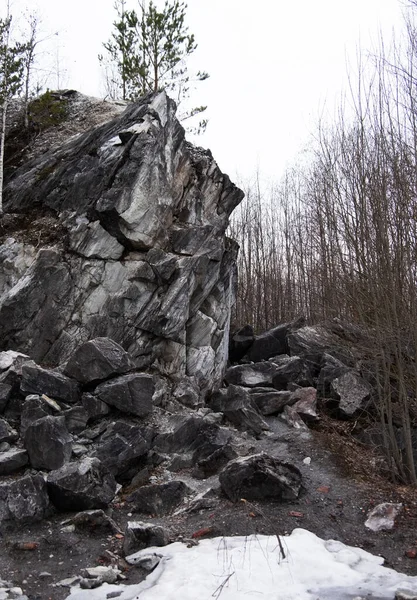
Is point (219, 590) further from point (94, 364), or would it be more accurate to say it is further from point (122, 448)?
point (94, 364)

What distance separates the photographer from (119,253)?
10805 millimetres

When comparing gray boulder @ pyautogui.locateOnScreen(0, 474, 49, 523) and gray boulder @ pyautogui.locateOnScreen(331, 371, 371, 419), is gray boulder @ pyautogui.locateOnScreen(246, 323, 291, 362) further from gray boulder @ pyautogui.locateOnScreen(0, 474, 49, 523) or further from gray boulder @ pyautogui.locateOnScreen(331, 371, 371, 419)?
gray boulder @ pyautogui.locateOnScreen(0, 474, 49, 523)

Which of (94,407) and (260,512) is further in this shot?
(94,407)

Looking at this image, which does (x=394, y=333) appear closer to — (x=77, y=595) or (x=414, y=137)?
(x=414, y=137)

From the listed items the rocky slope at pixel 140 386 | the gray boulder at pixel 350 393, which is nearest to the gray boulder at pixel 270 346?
the rocky slope at pixel 140 386

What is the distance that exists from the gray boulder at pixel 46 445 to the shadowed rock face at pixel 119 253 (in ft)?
10.8

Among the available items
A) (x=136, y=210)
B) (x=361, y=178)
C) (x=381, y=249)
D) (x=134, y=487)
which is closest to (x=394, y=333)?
(x=381, y=249)

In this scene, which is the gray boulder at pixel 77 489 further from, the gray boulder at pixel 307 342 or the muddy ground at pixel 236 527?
the gray boulder at pixel 307 342

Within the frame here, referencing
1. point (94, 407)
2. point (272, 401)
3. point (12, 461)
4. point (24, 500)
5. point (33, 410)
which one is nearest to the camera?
point (24, 500)

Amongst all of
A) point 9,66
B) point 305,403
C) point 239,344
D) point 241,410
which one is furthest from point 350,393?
point 9,66

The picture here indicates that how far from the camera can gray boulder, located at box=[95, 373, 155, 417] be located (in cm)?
795

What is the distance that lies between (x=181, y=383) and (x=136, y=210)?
150 inches

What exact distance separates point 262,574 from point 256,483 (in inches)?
65.0

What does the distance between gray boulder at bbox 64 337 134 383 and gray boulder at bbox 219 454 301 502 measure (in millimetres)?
2912
